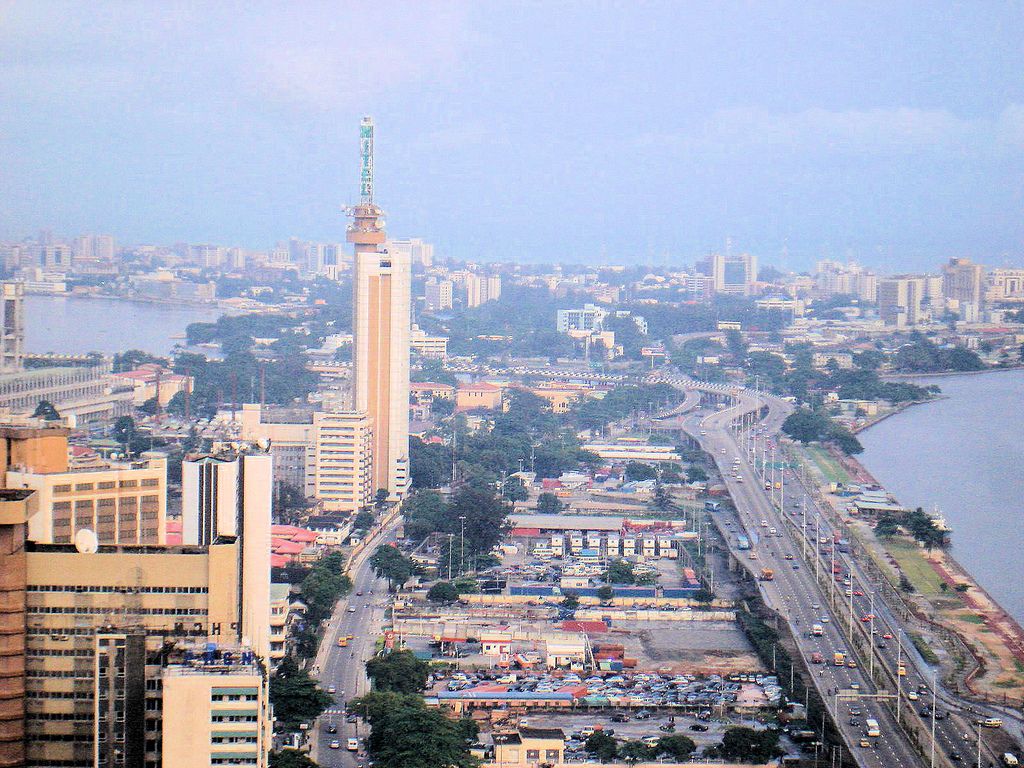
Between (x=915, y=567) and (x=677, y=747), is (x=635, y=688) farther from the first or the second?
(x=915, y=567)

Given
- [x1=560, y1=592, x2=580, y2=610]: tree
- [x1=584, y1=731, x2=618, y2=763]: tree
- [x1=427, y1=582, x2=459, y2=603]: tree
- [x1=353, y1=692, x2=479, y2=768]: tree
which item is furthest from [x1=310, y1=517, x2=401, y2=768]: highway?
[x1=560, y1=592, x2=580, y2=610]: tree

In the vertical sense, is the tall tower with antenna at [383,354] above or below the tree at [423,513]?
above

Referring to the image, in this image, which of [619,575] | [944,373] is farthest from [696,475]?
[944,373]

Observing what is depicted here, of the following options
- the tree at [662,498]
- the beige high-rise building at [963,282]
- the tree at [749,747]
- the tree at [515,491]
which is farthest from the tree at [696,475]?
the beige high-rise building at [963,282]

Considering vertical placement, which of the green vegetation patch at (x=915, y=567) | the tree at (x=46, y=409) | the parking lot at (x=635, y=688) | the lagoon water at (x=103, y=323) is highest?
the lagoon water at (x=103, y=323)

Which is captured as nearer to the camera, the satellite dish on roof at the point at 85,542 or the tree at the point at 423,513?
the satellite dish on roof at the point at 85,542

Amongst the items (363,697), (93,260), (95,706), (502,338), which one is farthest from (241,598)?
(502,338)

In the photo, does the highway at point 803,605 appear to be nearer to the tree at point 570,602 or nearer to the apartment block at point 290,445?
the tree at point 570,602
